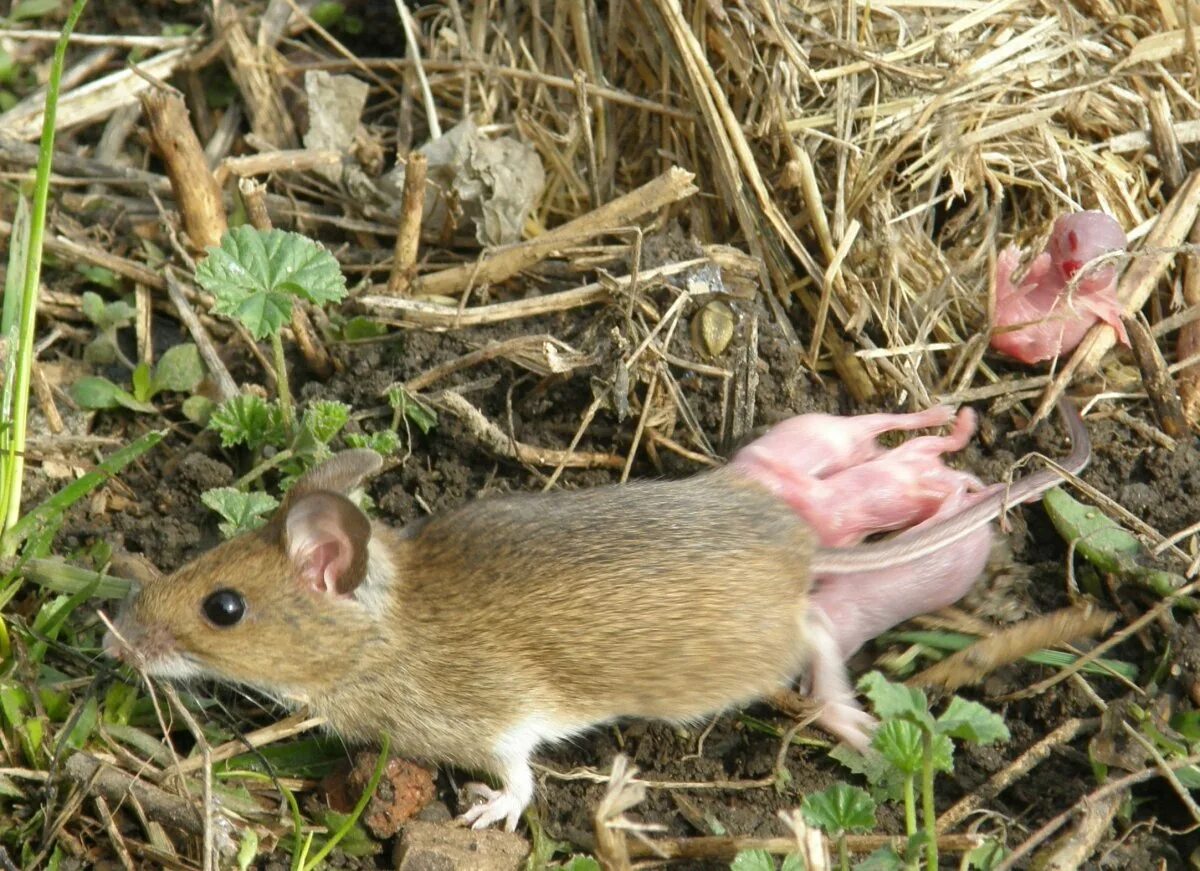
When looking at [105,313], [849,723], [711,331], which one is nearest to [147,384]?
[105,313]

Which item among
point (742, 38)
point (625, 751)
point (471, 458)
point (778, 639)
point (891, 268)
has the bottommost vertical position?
point (625, 751)

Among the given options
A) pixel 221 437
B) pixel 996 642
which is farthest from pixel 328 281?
pixel 996 642

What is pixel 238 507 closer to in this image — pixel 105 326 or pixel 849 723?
pixel 105 326

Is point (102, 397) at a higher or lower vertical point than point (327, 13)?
lower

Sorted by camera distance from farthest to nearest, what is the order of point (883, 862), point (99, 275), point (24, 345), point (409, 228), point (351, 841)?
point (99, 275) < point (409, 228) < point (24, 345) < point (351, 841) < point (883, 862)

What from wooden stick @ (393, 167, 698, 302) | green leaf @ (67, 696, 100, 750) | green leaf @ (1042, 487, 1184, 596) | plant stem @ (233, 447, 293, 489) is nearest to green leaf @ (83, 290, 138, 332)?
plant stem @ (233, 447, 293, 489)

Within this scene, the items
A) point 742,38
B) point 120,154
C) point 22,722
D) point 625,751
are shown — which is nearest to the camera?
point 22,722

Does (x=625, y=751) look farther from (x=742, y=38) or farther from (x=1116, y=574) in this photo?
(x=742, y=38)
